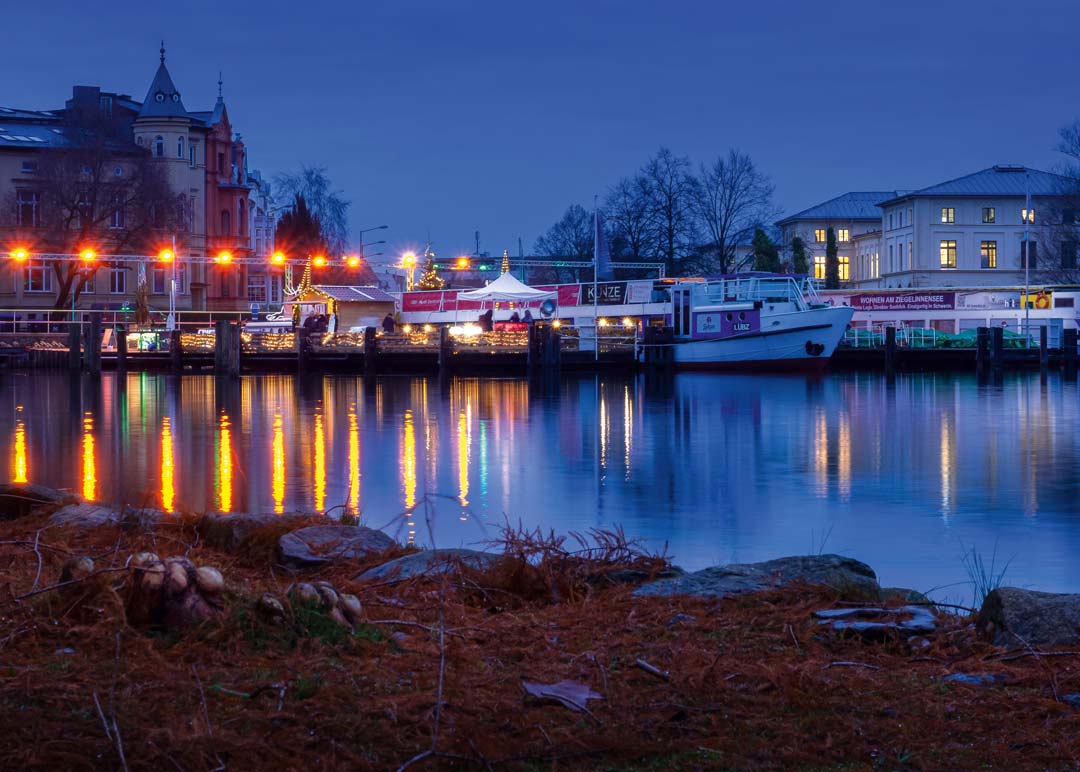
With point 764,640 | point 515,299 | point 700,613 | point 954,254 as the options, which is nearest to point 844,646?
point 764,640

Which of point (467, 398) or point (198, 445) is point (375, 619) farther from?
point (467, 398)

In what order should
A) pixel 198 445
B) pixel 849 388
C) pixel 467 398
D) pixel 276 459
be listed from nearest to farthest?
pixel 276 459, pixel 198 445, pixel 467 398, pixel 849 388

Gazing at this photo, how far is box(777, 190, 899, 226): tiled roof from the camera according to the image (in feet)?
404

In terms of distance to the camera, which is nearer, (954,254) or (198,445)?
(198,445)

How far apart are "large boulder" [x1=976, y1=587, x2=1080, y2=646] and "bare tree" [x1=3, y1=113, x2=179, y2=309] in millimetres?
64351

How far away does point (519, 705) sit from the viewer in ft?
16.7

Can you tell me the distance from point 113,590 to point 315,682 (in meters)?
1.31

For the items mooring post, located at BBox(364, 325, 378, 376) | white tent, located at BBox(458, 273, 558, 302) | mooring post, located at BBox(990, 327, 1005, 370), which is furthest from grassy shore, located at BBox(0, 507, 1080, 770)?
white tent, located at BBox(458, 273, 558, 302)

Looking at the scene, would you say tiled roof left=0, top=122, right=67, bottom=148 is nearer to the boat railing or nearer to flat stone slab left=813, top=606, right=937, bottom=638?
the boat railing

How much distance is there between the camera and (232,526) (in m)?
8.98

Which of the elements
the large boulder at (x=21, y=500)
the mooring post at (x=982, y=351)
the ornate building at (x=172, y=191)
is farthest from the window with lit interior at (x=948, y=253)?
the large boulder at (x=21, y=500)

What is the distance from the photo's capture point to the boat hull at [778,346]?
5725 cm

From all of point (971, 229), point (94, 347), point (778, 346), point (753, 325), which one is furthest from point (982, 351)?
point (971, 229)

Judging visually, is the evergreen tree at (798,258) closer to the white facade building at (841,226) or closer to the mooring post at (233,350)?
the white facade building at (841,226)
